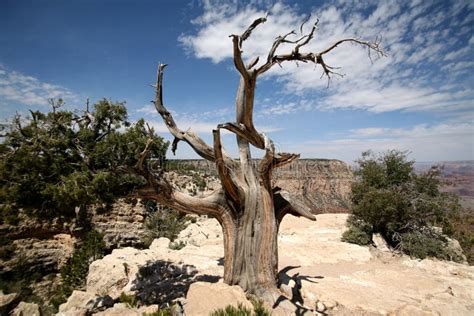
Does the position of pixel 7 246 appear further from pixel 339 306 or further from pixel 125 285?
pixel 339 306

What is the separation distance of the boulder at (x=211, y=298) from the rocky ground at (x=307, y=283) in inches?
0.8

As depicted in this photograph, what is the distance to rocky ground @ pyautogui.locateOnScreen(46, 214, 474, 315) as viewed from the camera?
5.96 meters

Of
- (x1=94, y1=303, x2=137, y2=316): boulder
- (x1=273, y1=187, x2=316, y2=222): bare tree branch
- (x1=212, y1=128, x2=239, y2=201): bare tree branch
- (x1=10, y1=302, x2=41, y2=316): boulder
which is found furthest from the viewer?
(x1=273, y1=187, x2=316, y2=222): bare tree branch

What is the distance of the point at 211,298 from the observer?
17.6 feet

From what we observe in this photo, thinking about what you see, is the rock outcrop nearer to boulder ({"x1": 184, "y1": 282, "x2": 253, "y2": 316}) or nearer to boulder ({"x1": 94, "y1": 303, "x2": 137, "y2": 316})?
boulder ({"x1": 94, "y1": 303, "x2": 137, "y2": 316})

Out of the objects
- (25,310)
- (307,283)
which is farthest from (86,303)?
(307,283)

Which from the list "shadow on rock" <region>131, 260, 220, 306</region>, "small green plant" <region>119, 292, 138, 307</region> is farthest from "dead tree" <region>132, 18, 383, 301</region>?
"small green plant" <region>119, 292, 138, 307</region>

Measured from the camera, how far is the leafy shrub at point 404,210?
480 inches

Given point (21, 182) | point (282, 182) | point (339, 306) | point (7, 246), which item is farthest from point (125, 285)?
point (282, 182)

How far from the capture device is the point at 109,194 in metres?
5.55

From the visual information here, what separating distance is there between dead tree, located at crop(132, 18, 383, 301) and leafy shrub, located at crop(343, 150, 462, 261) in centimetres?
883

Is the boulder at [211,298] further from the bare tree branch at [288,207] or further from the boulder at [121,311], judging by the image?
the bare tree branch at [288,207]

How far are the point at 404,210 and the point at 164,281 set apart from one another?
1186 centimetres

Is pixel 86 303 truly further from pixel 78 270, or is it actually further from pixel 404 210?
pixel 404 210
